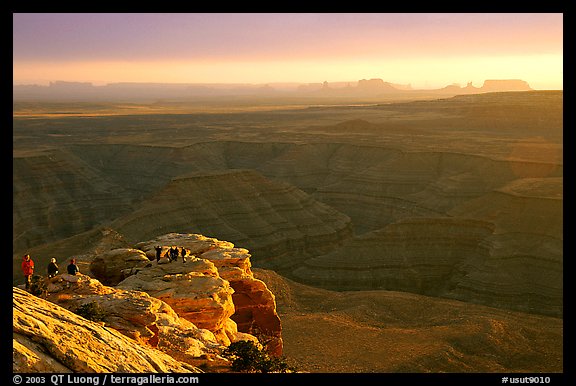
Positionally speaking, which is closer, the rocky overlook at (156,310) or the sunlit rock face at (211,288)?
the rocky overlook at (156,310)

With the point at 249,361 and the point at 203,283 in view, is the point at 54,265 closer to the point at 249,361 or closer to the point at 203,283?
the point at 203,283

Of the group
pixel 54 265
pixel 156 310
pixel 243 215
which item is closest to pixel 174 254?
pixel 54 265

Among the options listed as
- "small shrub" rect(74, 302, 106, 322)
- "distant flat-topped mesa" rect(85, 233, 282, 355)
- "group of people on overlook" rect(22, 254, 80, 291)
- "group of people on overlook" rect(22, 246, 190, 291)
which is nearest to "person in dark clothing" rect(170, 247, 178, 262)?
"group of people on overlook" rect(22, 246, 190, 291)

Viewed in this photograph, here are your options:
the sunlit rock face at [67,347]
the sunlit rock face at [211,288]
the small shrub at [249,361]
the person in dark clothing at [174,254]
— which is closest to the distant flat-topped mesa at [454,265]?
the sunlit rock face at [211,288]

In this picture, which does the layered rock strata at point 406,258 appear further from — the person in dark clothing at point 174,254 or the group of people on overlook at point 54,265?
the person in dark clothing at point 174,254

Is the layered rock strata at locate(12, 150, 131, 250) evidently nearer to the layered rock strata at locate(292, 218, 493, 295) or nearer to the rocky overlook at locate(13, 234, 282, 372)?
the layered rock strata at locate(292, 218, 493, 295)

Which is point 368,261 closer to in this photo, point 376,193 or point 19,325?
point 376,193
